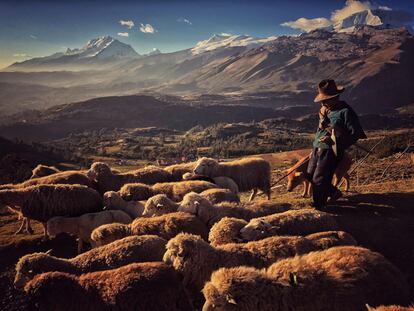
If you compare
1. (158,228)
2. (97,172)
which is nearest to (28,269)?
(158,228)

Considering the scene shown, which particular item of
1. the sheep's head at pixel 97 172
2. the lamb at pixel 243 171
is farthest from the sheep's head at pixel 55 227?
the lamb at pixel 243 171

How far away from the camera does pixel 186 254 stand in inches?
250

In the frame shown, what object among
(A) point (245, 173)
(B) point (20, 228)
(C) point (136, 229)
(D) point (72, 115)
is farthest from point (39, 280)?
(D) point (72, 115)

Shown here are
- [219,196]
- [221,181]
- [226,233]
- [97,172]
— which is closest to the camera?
[226,233]

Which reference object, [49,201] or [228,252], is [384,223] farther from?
[49,201]

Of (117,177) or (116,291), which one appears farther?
(117,177)

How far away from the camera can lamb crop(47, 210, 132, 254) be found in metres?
10.8

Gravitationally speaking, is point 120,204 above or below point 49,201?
below

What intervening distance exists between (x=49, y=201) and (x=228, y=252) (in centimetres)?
787

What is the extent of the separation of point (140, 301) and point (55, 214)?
7.52m

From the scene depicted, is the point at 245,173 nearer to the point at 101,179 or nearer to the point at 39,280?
the point at 101,179

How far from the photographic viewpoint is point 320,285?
537 centimetres

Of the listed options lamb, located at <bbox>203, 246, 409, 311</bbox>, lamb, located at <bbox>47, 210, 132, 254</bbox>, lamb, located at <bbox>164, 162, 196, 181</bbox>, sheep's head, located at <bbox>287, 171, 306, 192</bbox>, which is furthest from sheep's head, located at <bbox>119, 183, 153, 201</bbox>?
lamb, located at <bbox>203, 246, 409, 311</bbox>

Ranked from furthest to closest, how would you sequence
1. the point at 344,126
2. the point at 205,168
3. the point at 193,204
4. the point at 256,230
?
the point at 205,168
the point at 344,126
the point at 193,204
the point at 256,230
